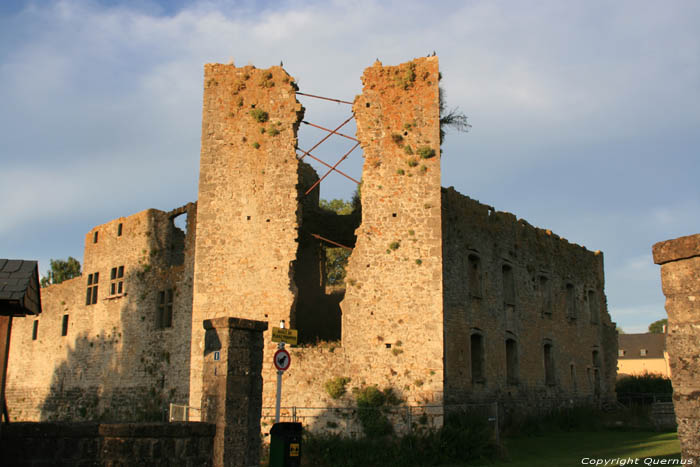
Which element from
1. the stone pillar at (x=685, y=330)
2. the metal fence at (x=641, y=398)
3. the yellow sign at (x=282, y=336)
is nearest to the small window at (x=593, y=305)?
the metal fence at (x=641, y=398)

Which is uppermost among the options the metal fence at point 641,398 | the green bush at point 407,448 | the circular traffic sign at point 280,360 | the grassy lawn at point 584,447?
the circular traffic sign at point 280,360

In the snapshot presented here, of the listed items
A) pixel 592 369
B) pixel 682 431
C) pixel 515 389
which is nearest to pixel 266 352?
pixel 515 389

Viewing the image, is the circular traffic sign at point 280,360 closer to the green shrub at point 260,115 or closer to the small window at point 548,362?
the green shrub at point 260,115

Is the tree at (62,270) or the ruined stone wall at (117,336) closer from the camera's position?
the ruined stone wall at (117,336)

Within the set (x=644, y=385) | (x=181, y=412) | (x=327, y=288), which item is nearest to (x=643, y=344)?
(x=644, y=385)

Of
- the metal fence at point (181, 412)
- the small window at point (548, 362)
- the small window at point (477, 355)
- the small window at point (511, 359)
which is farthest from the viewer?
the small window at point (548, 362)

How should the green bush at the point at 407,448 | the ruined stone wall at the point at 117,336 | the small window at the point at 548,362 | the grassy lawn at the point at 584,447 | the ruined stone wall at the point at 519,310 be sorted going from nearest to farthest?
the green bush at the point at 407,448, the grassy lawn at the point at 584,447, the ruined stone wall at the point at 519,310, the ruined stone wall at the point at 117,336, the small window at the point at 548,362

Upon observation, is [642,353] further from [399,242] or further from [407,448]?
[407,448]

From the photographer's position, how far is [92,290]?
91.9 feet

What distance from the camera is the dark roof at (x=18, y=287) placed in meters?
9.30

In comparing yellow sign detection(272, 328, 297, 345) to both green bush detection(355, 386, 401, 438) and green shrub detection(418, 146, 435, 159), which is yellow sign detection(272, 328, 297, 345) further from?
green shrub detection(418, 146, 435, 159)

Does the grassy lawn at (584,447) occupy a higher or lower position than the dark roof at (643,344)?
lower

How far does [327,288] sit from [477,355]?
7386 millimetres

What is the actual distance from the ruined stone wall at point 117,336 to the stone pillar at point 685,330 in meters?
17.4
